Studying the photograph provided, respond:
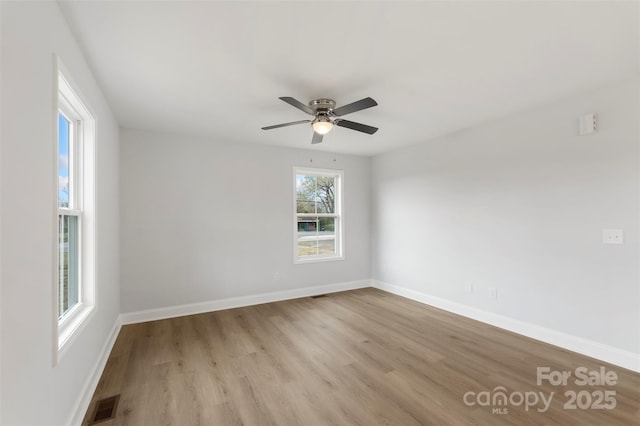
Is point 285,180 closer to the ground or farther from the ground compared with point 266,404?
farther from the ground

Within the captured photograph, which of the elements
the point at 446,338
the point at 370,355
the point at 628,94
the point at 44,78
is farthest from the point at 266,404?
the point at 628,94

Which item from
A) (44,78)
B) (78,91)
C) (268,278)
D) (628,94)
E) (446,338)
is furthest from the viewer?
(268,278)

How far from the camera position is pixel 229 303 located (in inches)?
166

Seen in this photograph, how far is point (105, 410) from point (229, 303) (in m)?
2.23

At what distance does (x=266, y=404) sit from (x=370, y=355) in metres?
1.14

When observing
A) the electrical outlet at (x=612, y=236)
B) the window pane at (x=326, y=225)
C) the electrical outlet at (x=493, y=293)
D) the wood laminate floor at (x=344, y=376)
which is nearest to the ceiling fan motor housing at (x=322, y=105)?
the wood laminate floor at (x=344, y=376)

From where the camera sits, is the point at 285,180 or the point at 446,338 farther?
the point at 285,180

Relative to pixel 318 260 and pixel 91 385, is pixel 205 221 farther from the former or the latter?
pixel 91 385

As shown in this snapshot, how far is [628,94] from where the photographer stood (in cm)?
253

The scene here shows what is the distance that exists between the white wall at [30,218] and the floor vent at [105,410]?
19 centimetres

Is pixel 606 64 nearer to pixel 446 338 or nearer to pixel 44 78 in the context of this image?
pixel 446 338

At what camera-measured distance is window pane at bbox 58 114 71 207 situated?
201cm

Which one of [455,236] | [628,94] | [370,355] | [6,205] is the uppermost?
[628,94]

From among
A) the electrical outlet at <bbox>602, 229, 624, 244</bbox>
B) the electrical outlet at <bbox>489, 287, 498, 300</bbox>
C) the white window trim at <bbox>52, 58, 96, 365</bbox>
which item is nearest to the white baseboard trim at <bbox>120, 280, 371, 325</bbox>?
the white window trim at <bbox>52, 58, 96, 365</bbox>
